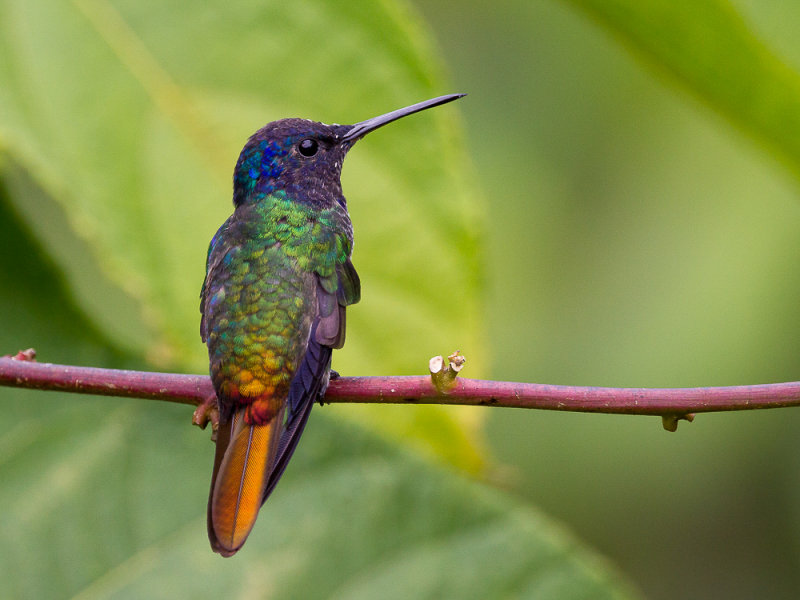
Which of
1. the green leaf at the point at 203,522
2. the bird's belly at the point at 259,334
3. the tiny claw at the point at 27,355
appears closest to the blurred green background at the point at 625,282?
the green leaf at the point at 203,522

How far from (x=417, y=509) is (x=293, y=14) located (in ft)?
3.59

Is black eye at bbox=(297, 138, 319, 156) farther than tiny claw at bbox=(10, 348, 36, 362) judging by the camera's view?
Yes

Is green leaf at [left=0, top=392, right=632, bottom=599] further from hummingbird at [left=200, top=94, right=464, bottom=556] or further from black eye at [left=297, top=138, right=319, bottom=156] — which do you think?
black eye at [left=297, top=138, right=319, bottom=156]

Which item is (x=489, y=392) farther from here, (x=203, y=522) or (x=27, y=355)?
(x=203, y=522)

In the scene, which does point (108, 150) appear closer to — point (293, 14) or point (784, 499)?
point (293, 14)

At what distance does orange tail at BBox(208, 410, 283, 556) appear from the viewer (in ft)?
5.05

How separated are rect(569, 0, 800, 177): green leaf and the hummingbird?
372 mm

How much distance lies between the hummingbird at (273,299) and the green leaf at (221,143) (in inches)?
2.4

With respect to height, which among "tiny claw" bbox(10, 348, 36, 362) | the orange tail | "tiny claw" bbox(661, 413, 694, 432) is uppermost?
"tiny claw" bbox(10, 348, 36, 362)

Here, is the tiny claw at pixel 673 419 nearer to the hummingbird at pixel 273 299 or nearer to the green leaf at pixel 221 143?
the green leaf at pixel 221 143

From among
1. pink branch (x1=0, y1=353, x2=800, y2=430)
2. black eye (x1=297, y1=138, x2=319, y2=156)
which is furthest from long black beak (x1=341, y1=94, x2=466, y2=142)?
pink branch (x1=0, y1=353, x2=800, y2=430)

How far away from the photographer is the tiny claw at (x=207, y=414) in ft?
5.75

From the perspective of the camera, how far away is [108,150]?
1998mm

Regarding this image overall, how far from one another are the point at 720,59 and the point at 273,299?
89cm
